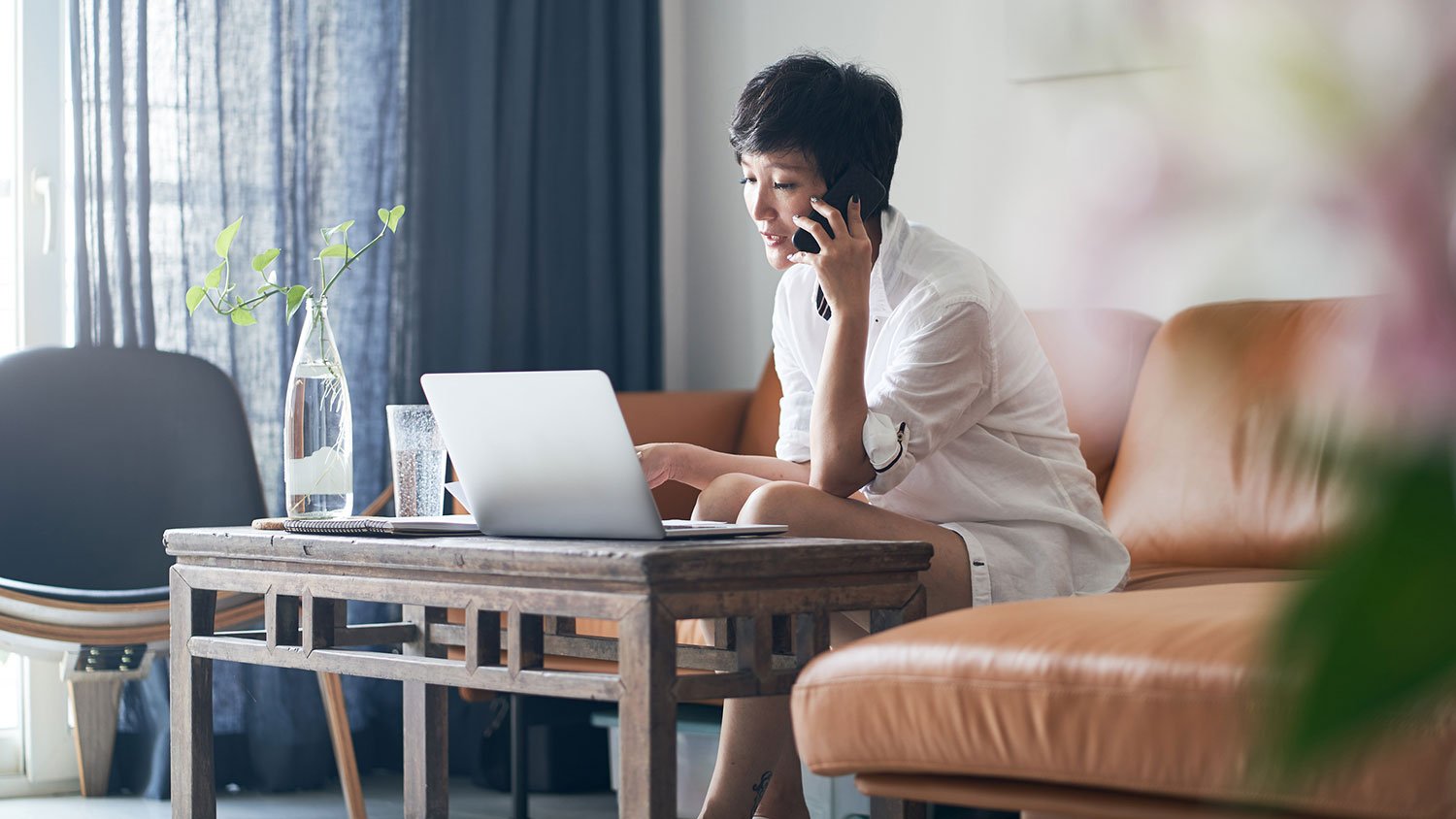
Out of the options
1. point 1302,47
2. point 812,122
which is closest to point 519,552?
point 812,122

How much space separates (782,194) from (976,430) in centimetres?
35

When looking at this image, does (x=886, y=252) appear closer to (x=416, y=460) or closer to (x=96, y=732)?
(x=416, y=460)

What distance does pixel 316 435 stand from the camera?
6.17ft

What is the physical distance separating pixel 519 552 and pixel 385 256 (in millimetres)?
1956

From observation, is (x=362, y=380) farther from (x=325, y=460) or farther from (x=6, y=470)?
(x=325, y=460)

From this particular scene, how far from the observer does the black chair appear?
103 inches

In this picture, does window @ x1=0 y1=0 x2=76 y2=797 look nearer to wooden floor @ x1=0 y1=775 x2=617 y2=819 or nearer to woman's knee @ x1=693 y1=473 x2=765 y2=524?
wooden floor @ x1=0 y1=775 x2=617 y2=819

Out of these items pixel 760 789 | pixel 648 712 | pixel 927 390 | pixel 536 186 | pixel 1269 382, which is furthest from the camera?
pixel 536 186

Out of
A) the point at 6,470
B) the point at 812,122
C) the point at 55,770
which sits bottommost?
the point at 55,770

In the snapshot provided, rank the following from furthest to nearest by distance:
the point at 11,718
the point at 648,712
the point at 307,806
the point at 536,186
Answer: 1. the point at 536,186
2. the point at 11,718
3. the point at 307,806
4. the point at 648,712

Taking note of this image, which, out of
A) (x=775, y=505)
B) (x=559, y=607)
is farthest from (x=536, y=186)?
(x=559, y=607)

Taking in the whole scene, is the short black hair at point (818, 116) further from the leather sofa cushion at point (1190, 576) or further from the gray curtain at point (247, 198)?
the gray curtain at point (247, 198)

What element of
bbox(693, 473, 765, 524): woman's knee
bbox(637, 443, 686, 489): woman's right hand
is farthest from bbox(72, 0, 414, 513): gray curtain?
bbox(693, 473, 765, 524): woman's knee

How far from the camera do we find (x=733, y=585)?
52.5 inches
